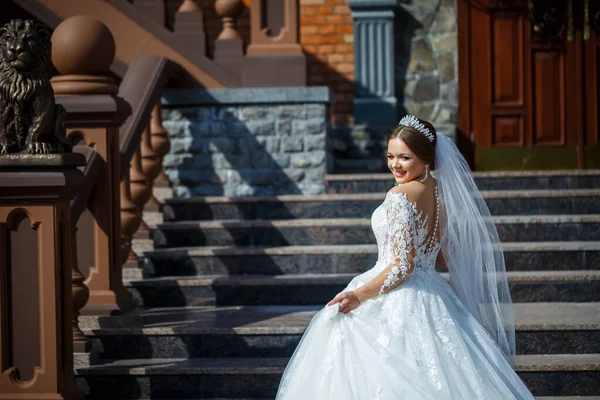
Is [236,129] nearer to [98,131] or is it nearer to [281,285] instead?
[281,285]

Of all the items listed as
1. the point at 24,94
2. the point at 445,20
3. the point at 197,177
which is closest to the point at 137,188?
the point at 197,177

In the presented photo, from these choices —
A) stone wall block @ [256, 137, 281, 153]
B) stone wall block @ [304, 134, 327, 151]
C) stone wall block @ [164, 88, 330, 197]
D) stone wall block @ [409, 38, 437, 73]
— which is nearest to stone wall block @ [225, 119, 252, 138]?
stone wall block @ [164, 88, 330, 197]

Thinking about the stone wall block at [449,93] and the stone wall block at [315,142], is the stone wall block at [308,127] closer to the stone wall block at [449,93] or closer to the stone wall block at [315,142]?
the stone wall block at [315,142]

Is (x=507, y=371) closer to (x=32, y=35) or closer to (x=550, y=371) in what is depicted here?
(x=550, y=371)

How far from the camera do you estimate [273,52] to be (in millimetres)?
8758

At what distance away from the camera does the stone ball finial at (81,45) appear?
20.5 ft

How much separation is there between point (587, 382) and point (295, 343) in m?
1.65

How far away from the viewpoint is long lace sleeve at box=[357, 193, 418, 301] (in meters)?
4.52

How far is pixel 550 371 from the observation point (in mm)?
5883

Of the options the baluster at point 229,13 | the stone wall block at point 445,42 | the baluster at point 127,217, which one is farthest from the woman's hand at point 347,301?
the stone wall block at point 445,42

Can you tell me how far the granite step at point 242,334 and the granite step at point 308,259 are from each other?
608mm

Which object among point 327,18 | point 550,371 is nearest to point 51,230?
point 550,371

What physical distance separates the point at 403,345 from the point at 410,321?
115mm

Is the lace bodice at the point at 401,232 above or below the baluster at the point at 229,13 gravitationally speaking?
below
